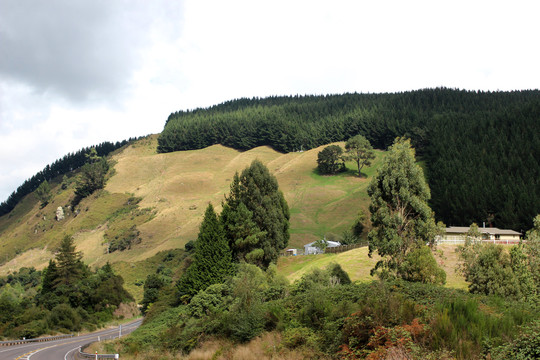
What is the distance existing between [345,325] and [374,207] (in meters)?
21.7

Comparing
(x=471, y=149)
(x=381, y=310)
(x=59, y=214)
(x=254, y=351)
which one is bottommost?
(x=59, y=214)

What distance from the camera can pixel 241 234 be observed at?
51031 mm

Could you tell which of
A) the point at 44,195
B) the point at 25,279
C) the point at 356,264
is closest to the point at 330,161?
the point at 25,279

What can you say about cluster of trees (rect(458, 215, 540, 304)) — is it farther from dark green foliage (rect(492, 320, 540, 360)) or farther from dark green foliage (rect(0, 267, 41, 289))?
dark green foliage (rect(0, 267, 41, 289))

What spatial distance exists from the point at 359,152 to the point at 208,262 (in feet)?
340

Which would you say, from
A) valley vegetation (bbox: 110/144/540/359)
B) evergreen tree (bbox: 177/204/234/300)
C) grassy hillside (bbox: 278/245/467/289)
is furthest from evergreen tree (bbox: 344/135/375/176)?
valley vegetation (bbox: 110/144/540/359)

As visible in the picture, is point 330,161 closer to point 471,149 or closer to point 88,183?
point 471,149

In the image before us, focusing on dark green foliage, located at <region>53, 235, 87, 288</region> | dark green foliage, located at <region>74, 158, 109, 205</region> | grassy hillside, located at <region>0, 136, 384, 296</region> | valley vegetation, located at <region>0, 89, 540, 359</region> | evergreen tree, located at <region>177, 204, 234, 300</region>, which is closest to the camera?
valley vegetation, located at <region>0, 89, 540, 359</region>

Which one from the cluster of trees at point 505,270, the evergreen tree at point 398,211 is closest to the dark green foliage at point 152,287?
the evergreen tree at point 398,211

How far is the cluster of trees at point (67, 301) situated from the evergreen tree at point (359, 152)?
85.1 meters

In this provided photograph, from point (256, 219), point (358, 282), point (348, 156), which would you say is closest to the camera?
point (358, 282)

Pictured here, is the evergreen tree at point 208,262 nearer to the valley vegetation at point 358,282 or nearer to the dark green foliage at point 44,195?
the valley vegetation at point 358,282

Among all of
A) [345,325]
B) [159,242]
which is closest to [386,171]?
[345,325]

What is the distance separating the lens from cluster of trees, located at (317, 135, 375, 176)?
14038 centimetres
